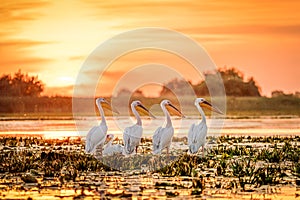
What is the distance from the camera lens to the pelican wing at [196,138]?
1680 centimetres

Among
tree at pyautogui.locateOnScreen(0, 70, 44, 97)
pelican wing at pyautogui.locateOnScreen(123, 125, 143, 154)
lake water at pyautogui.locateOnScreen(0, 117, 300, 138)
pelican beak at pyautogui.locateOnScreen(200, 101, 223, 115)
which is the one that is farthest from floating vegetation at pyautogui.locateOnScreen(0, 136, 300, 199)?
tree at pyautogui.locateOnScreen(0, 70, 44, 97)

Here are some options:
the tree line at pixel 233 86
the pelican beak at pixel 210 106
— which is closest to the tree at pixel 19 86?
the tree line at pixel 233 86

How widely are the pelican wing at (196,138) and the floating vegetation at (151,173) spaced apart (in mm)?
217

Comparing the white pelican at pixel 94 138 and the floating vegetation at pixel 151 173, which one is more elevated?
the white pelican at pixel 94 138

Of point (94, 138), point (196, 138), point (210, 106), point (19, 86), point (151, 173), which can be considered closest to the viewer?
point (151, 173)

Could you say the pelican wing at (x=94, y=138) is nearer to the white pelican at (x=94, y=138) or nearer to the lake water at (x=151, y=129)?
the white pelican at (x=94, y=138)

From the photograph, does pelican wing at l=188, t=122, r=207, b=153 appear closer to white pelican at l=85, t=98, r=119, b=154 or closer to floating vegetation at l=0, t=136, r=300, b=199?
floating vegetation at l=0, t=136, r=300, b=199

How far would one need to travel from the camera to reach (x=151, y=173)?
46.9 ft

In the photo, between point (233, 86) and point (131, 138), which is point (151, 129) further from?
point (233, 86)

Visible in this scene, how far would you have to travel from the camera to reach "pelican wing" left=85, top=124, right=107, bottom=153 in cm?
1709

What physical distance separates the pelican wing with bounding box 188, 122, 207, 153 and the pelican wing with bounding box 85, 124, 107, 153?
177 centimetres

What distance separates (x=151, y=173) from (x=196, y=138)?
109 inches

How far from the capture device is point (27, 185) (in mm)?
12727

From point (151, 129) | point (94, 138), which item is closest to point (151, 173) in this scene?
point (94, 138)
